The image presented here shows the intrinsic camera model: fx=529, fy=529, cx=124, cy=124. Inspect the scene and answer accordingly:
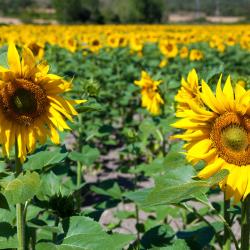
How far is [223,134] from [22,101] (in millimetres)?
605

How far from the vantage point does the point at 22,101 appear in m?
1.60

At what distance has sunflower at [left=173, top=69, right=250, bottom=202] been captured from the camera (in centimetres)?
143

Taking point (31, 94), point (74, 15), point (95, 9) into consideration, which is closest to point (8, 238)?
A: point (31, 94)

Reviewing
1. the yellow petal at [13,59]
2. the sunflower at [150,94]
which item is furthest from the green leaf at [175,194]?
the sunflower at [150,94]

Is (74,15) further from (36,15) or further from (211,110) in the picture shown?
(211,110)

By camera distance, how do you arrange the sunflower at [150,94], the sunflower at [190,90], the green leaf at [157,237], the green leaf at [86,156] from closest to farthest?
the sunflower at [190,90] → the green leaf at [157,237] → the green leaf at [86,156] → the sunflower at [150,94]

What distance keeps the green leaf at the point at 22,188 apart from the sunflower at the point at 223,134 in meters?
0.43

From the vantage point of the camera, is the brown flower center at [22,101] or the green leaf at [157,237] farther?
the green leaf at [157,237]

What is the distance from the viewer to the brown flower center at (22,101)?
1557 millimetres

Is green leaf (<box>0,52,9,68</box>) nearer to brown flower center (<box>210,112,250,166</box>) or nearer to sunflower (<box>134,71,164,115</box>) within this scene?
brown flower center (<box>210,112,250,166</box>)

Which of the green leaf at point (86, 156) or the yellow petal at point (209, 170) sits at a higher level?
the yellow petal at point (209, 170)

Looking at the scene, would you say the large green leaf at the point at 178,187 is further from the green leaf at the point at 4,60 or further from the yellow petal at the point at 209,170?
the green leaf at the point at 4,60

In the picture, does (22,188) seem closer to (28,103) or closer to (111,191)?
(28,103)

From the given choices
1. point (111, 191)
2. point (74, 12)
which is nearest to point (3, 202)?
point (111, 191)
